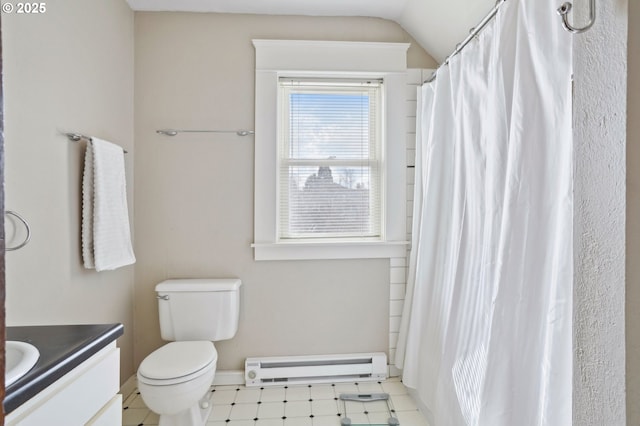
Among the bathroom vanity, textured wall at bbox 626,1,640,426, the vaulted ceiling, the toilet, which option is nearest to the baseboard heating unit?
the toilet

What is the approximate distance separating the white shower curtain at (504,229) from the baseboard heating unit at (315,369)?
0.43 metres

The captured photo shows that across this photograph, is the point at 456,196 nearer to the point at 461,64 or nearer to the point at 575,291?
the point at 461,64

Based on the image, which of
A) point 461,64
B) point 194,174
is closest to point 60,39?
point 194,174

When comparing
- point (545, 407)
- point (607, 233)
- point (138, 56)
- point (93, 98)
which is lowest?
point (545, 407)

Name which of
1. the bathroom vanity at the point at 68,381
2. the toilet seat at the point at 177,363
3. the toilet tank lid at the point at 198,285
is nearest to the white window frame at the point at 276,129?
the toilet tank lid at the point at 198,285

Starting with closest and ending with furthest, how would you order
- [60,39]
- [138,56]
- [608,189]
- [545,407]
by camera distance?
[608,189], [545,407], [60,39], [138,56]

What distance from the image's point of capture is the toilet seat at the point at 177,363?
1465 mm

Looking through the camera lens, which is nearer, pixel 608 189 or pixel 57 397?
pixel 608 189

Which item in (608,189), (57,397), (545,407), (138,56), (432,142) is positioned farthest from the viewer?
(138,56)

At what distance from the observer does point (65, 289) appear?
148cm

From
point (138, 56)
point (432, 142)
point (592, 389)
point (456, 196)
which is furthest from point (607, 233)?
point (138, 56)

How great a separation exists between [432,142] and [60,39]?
5.93 ft

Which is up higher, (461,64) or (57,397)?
(461,64)

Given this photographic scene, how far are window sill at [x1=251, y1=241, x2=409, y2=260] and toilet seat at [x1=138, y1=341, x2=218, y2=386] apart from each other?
626 millimetres
